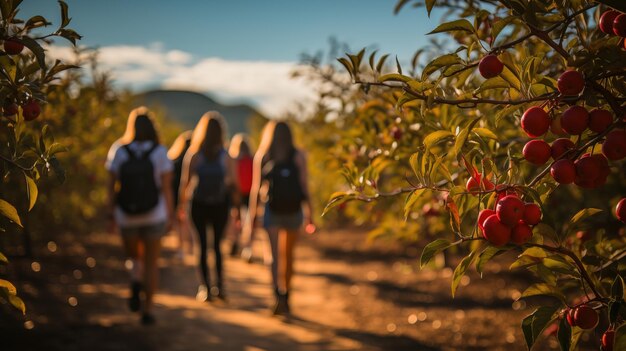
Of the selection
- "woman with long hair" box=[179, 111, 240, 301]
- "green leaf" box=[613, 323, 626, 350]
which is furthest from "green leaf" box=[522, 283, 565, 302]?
"woman with long hair" box=[179, 111, 240, 301]

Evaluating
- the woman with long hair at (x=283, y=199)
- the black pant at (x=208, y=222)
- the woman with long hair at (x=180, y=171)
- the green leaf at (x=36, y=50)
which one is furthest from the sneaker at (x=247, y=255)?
the green leaf at (x=36, y=50)

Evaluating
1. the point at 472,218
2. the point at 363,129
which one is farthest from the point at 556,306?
the point at 472,218

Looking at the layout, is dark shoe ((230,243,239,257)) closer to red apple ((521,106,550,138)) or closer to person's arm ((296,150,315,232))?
person's arm ((296,150,315,232))

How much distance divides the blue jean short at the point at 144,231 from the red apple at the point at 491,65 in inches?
160

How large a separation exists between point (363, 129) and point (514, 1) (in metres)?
1.61

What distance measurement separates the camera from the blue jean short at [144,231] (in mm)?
5070

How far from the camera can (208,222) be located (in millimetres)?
6199

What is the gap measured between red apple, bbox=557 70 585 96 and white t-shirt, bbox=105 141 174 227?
4.19m

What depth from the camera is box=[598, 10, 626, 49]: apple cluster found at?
145 cm

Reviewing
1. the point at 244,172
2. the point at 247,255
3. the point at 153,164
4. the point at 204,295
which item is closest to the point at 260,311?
the point at 204,295

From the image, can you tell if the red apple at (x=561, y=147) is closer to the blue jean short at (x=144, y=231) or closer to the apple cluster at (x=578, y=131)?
the apple cluster at (x=578, y=131)

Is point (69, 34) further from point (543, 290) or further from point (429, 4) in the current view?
point (543, 290)

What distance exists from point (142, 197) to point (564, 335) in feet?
13.3

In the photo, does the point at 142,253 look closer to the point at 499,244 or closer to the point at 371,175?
the point at 371,175
